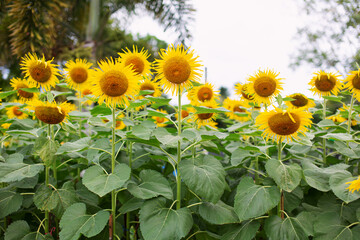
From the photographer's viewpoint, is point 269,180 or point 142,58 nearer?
point 269,180

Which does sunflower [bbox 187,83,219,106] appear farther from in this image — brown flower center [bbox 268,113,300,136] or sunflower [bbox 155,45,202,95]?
brown flower center [bbox 268,113,300,136]

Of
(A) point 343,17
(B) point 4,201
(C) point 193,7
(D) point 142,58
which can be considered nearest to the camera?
(B) point 4,201

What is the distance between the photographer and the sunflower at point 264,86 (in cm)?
232

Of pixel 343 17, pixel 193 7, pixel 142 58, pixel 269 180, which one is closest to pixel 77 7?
pixel 193 7

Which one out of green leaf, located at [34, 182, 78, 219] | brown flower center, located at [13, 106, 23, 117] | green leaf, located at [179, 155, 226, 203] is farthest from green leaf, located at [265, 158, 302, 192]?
brown flower center, located at [13, 106, 23, 117]

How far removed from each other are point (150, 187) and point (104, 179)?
306 millimetres

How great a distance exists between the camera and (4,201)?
1990 millimetres

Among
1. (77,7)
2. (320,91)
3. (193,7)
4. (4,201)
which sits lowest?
(4,201)

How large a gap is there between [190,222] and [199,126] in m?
0.90

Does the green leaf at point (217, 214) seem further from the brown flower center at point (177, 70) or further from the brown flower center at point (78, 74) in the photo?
the brown flower center at point (78, 74)

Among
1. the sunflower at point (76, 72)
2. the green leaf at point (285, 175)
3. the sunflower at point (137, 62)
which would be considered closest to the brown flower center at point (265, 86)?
the green leaf at point (285, 175)

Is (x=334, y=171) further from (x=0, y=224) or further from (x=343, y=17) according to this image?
(x=343, y=17)

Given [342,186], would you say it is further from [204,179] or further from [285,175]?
[204,179]

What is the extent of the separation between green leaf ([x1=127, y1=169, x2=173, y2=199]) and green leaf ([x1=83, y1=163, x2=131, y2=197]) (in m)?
0.14
